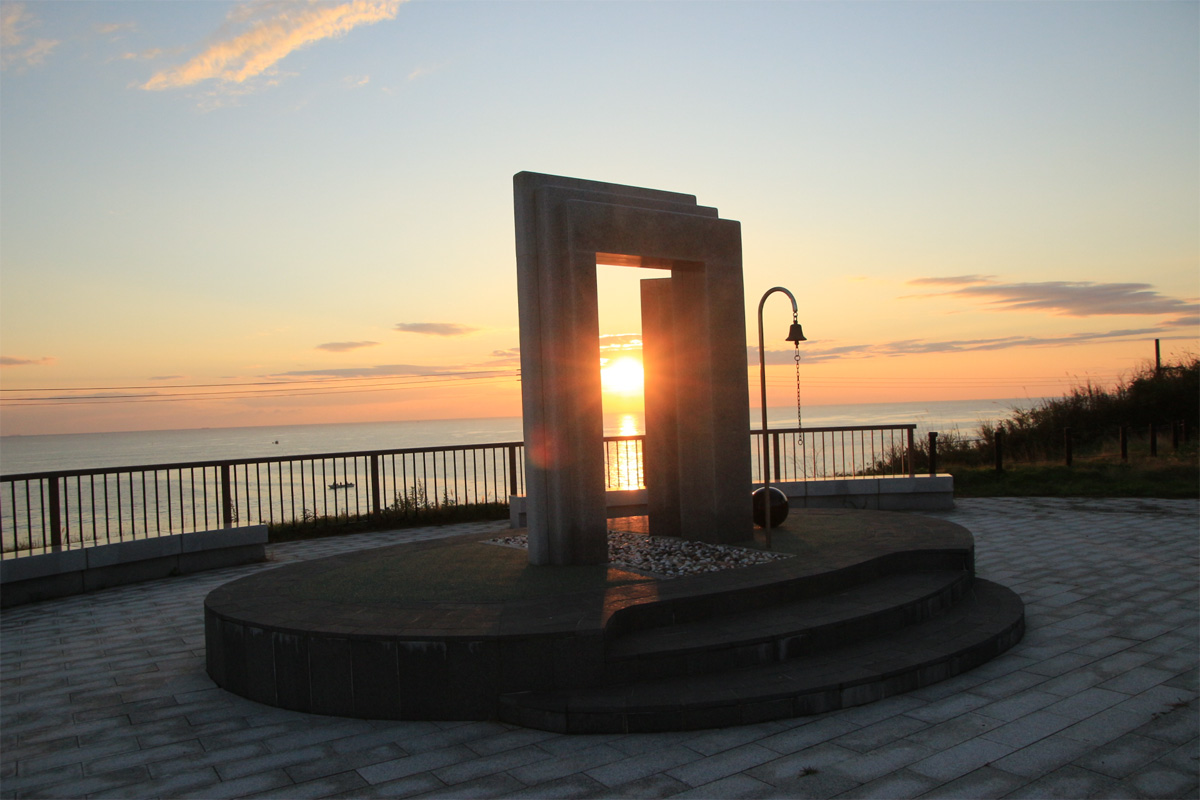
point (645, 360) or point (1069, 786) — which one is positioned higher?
point (645, 360)

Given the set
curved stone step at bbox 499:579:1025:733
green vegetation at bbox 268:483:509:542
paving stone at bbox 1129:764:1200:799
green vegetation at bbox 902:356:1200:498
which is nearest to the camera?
paving stone at bbox 1129:764:1200:799

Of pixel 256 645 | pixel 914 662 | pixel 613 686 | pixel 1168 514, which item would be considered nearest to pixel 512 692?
pixel 613 686

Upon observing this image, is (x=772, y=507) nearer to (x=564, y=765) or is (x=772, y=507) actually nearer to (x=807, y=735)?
(x=807, y=735)

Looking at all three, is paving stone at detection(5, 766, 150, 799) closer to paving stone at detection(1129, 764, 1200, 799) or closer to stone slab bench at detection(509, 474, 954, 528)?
paving stone at detection(1129, 764, 1200, 799)

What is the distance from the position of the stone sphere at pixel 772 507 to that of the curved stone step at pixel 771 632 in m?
2.00

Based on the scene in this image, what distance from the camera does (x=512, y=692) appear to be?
175 inches

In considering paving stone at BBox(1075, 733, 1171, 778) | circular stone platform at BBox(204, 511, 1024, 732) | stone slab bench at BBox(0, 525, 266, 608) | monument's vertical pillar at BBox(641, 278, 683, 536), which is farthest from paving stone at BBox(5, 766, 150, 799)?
monument's vertical pillar at BBox(641, 278, 683, 536)

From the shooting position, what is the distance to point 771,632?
4.89m

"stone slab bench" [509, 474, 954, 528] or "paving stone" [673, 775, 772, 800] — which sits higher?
"stone slab bench" [509, 474, 954, 528]

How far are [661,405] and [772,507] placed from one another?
1582mm

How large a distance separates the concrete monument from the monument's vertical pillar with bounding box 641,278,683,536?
0.03 feet

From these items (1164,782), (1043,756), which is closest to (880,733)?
(1043,756)

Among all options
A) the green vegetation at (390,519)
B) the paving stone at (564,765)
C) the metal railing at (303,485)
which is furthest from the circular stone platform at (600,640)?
the green vegetation at (390,519)

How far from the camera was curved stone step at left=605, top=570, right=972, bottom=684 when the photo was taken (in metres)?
4.62
